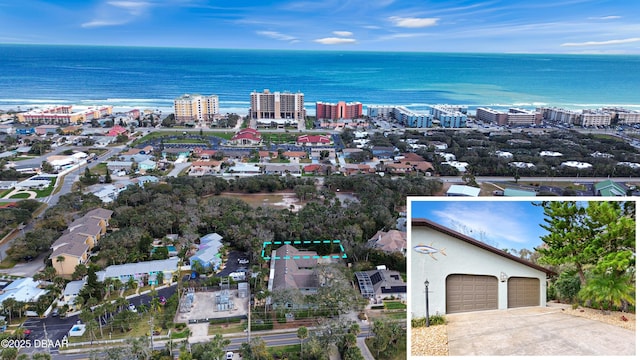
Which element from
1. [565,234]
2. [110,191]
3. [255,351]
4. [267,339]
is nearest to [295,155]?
[110,191]

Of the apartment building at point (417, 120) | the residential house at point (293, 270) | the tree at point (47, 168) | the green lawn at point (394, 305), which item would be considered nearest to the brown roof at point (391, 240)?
the residential house at point (293, 270)

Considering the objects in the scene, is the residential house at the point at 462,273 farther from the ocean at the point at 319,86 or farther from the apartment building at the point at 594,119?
the ocean at the point at 319,86

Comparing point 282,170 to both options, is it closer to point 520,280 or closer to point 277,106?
point 277,106

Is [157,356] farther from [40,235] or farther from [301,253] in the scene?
[40,235]

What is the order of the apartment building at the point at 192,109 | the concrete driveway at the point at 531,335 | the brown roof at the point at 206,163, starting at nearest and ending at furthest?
the concrete driveway at the point at 531,335 → the brown roof at the point at 206,163 → the apartment building at the point at 192,109

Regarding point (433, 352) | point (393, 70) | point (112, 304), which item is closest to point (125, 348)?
point (112, 304)

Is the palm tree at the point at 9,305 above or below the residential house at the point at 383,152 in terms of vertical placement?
below

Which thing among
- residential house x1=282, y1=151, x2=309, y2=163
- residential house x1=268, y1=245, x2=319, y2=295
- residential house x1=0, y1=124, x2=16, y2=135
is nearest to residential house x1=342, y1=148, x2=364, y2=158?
residential house x1=282, y1=151, x2=309, y2=163

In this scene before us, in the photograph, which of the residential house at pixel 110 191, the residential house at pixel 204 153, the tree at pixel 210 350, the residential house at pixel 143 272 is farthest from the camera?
the residential house at pixel 204 153

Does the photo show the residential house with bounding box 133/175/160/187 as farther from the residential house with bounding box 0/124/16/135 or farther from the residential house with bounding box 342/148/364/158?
the residential house with bounding box 0/124/16/135
